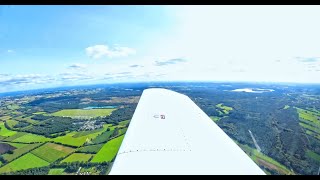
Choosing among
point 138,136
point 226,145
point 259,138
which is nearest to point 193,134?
point 226,145

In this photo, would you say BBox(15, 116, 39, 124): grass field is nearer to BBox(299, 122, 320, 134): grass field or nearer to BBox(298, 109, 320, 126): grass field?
BBox(299, 122, 320, 134): grass field

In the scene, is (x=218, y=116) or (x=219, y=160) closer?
(x=219, y=160)

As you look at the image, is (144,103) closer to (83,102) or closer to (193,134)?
(193,134)

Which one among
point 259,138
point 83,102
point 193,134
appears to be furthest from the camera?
point 83,102

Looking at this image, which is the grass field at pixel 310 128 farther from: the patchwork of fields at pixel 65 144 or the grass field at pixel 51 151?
the grass field at pixel 51 151

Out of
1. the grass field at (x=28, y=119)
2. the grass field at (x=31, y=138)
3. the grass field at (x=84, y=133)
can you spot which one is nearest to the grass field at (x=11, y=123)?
the grass field at (x=28, y=119)

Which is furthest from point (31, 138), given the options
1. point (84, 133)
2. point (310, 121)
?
point (310, 121)
